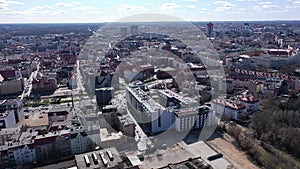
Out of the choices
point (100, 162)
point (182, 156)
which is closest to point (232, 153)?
point (182, 156)

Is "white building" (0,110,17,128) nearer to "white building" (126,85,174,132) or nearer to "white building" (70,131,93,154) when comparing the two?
"white building" (70,131,93,154)

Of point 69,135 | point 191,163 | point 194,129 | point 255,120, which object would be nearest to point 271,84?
point 255,120

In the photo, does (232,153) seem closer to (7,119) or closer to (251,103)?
(251,103)

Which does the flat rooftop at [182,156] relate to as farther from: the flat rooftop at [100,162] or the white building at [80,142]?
the white building at [80,142]

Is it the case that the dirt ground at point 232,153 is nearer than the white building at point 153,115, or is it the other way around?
the dirt ground at point 232,153

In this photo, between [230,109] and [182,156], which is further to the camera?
[230,109]

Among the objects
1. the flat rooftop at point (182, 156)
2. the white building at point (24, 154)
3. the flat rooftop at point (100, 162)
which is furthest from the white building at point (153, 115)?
the white building at point (24, 154)

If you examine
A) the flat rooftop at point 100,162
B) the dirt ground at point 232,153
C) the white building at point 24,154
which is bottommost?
the dirt ground at point 232,153

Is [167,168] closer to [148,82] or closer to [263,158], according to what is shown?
[263,158]

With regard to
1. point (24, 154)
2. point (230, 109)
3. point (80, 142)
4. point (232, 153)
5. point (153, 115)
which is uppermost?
point (153, 115)

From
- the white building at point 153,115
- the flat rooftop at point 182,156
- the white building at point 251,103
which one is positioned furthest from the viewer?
the white building at point 251,103

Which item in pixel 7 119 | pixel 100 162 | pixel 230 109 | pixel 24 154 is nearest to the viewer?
pixel 100 162
